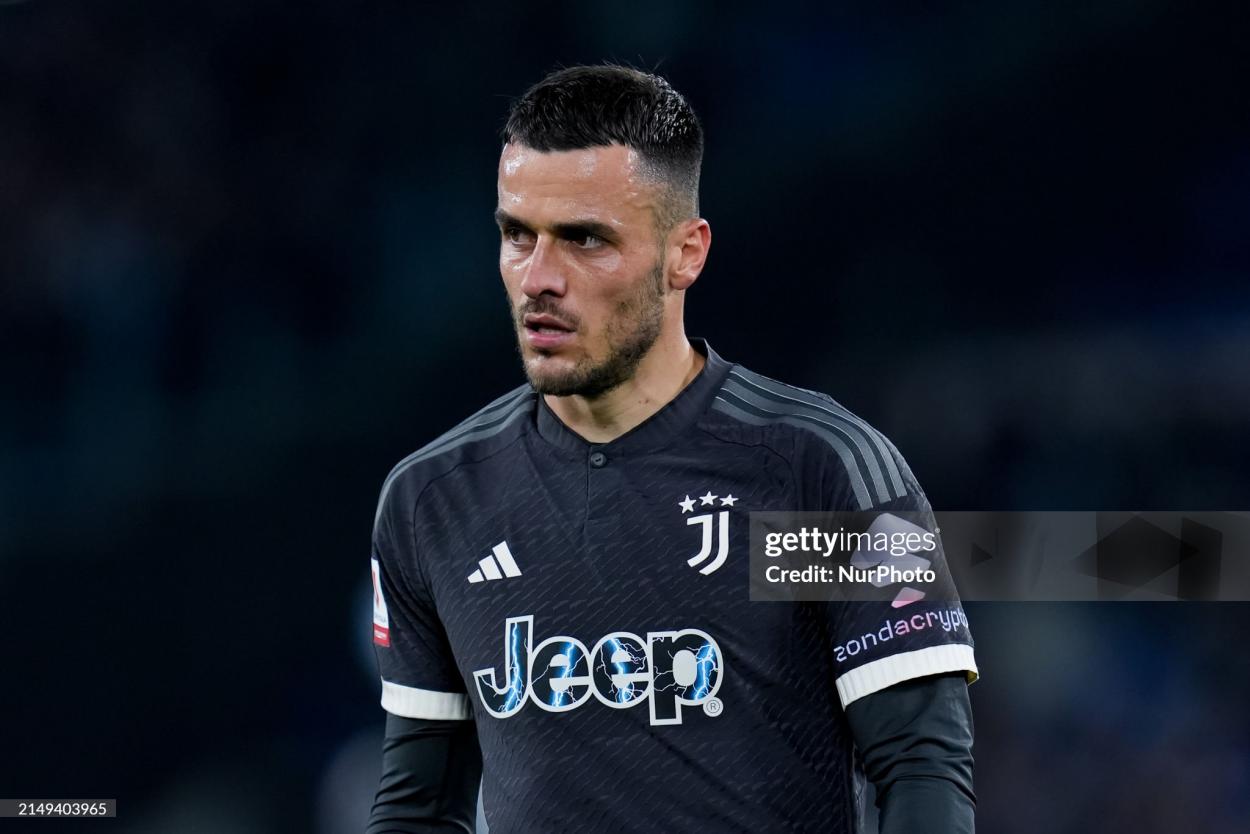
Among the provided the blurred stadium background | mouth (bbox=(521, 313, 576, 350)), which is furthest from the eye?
the blurred stadium background

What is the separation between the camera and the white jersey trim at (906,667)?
1.98 metres

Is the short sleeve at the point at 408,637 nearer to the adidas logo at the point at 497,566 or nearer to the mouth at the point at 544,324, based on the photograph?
the adidas logo at the point at 497,566

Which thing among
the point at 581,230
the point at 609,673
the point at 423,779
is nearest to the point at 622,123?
the point at 581,230

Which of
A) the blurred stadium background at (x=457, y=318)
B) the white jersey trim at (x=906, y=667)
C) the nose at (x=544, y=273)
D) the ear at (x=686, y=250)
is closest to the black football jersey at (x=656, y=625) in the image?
the white jersey trim at (x=906, y=667)

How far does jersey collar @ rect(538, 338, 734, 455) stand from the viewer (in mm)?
2262

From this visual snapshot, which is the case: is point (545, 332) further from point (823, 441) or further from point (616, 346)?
point (823, 441)

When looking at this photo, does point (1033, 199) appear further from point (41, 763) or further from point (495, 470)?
point (41, 763)

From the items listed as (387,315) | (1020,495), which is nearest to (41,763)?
(387,315)

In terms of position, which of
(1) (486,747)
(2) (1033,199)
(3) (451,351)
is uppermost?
(2) (1033,199)

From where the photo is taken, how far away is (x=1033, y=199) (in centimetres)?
370

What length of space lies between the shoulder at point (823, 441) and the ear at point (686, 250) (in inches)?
7.1

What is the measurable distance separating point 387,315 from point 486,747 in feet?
5.97

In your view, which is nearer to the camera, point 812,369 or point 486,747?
point 486,747

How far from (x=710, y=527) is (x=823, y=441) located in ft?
0.66
